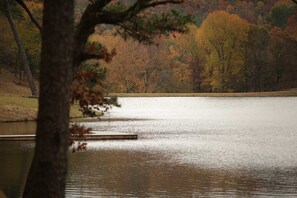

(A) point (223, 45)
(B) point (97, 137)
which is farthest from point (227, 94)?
(B) point (97, 137)

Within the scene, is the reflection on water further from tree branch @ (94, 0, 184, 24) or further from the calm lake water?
tree branch @ (94, 0, 184, 24)

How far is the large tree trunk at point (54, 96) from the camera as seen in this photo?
8.15m

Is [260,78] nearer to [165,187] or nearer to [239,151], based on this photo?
[239,151]

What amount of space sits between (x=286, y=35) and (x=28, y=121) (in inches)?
2206

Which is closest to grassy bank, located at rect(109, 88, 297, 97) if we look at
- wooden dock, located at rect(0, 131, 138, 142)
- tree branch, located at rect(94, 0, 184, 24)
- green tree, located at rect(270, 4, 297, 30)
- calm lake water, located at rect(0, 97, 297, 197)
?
green tree, located at rect(270, 4, 297, 30)

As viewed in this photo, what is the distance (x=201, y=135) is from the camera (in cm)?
2989

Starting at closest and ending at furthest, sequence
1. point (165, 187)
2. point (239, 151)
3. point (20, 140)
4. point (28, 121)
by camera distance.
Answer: point (165, 187) < point (239, 151) < point (20, 140) < point (28, 121)

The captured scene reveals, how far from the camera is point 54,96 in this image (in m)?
8.14

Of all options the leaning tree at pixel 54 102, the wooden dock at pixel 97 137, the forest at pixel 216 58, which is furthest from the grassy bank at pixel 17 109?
the forest at pixel 216 58

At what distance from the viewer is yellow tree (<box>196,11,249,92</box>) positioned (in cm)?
8906

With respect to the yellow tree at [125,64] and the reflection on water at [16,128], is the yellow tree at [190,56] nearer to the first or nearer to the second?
the yellow tree at [125,64]

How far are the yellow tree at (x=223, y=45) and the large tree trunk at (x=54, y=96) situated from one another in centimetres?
8178

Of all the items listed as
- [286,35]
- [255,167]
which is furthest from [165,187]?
[286,35]

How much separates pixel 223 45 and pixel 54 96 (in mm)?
82429
